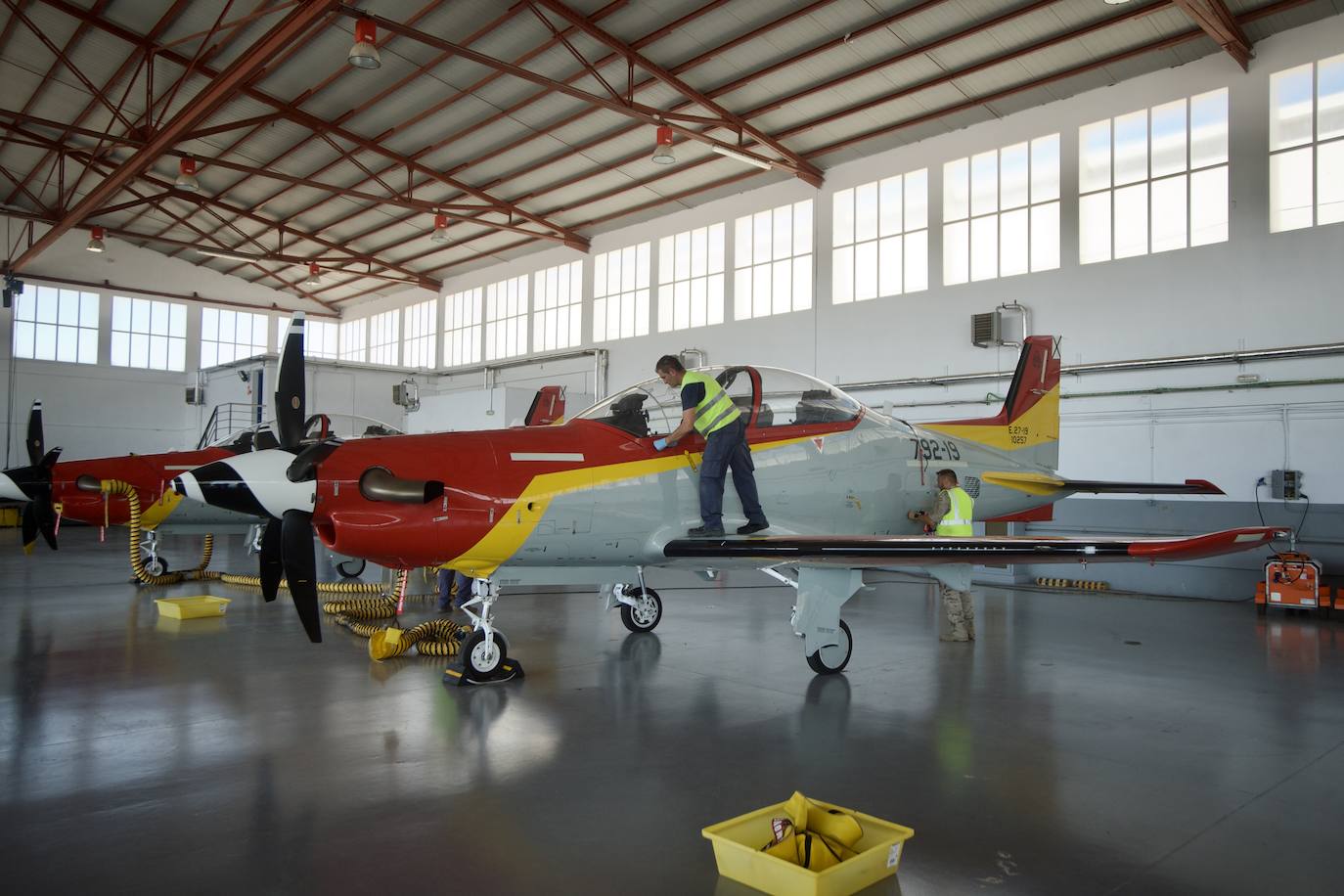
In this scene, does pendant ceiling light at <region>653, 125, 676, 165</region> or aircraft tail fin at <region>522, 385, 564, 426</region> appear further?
pendant ceiling light at <region>653, 125, 676, 165</region>

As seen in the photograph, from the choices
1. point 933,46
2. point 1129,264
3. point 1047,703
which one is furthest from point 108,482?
point 1129,264

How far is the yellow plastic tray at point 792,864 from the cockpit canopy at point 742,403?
3.76 meters

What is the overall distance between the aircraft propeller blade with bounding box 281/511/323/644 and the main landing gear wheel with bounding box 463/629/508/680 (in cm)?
119

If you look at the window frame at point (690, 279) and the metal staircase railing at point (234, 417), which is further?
the window frame at point (690, 279)

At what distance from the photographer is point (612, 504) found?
20.7ft

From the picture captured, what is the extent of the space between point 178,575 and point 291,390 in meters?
8.41

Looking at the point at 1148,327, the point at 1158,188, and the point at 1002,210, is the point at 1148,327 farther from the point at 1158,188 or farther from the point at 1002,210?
the point at 1002,210

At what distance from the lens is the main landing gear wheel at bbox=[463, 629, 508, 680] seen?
20.5 ft

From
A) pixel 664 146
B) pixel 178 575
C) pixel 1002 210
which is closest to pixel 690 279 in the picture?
pixel 664 146

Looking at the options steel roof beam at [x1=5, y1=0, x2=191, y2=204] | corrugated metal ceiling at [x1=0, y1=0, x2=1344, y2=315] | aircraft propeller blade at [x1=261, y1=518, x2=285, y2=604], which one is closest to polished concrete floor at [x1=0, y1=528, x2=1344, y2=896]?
aircraft propeller blade at [x1=261, y1=518, x2=285, y2=604]

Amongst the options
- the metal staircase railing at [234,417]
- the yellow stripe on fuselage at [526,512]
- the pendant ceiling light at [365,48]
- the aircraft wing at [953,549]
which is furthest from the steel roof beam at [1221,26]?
the metal staircase railing at [234,417]

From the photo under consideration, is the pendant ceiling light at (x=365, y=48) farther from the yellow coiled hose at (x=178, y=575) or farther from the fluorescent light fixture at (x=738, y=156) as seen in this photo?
the yellow coiled hose at (x=178, y=575)

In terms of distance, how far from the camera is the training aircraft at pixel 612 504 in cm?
536

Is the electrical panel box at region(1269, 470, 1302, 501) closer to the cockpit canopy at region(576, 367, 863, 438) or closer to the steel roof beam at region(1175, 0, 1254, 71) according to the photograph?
the steel roof beam at region(1175, 0, 1254, 71)
